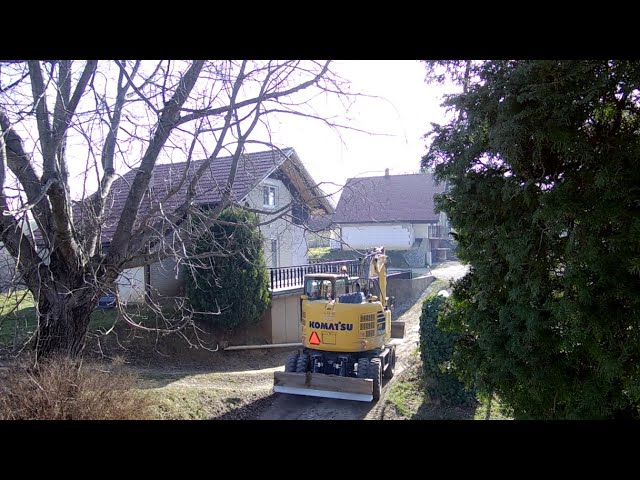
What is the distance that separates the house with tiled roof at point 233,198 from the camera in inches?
294

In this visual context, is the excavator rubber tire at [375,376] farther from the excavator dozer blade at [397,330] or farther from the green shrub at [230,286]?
the green shrub at [230,286]

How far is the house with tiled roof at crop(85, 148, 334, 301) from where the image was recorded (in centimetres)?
746

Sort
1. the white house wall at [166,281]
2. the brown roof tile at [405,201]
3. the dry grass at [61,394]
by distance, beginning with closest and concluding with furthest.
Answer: the dry grass at [61,394], the white house wall at [166,281], the brown roof tile at [405,201]

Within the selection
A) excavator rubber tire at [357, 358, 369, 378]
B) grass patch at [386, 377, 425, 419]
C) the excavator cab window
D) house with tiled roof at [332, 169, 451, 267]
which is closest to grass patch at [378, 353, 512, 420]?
grass patch at [386, 377, 425, 419]

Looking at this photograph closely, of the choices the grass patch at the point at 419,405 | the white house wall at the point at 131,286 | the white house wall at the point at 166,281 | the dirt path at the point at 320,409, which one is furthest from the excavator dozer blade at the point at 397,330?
the white house wall at the point at 166,281

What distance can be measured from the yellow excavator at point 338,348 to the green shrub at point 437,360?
102 cm

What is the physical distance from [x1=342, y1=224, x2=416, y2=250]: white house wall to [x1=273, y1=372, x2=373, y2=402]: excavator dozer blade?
948 inches

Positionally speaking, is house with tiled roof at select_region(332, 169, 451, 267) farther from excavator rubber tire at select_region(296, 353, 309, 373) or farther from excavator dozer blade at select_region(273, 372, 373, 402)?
excavator dozer blade at select_region(273, 372, 373, 402)

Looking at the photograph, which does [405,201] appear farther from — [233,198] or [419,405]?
[233,198]

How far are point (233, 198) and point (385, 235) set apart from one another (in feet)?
87.4

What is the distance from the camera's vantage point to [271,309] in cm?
1381
